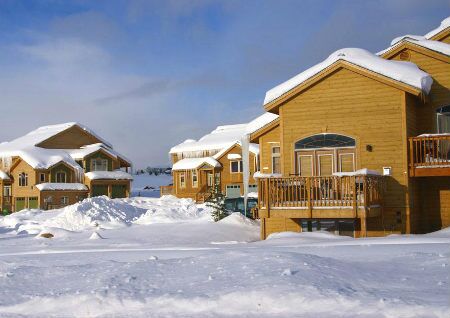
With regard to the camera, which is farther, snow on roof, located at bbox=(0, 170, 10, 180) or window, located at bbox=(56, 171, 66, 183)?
window, located at bbox=(56, 171, 66, 183)

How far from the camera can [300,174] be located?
1841 centimetres

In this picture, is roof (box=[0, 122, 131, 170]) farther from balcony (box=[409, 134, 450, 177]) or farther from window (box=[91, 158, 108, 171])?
balcony (box=[409, 134, 450, 177])

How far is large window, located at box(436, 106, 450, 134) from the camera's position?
17.9 meters

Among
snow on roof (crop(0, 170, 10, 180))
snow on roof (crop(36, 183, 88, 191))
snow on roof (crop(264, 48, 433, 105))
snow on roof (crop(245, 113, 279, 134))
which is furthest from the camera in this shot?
snow on roof (crop(0, 170, 10, 180))

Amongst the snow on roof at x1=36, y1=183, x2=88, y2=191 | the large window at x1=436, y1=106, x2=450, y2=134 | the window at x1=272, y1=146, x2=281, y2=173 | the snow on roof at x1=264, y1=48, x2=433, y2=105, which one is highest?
the snow on roof at x1=264, y1=48, x2=433, y2=105

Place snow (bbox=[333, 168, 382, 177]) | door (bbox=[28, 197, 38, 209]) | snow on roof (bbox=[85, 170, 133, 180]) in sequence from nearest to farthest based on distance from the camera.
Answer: snow (bbox=[333, 168, 382, 177]) → door (bbox=[28, 197, 38, 209]) → snow on roof (bbox=[85, 170, 133, 180])

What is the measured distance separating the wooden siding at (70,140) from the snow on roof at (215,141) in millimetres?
8772

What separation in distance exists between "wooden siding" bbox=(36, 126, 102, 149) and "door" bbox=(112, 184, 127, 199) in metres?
6.49

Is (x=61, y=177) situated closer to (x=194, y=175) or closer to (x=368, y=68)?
(x=194, y=175)

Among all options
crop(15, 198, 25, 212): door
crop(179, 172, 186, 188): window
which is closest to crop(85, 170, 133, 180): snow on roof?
crop(179, 172, 186, 188): window

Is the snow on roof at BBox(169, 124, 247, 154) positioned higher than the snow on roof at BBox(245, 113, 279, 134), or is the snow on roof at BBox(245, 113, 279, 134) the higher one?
the snow on roof at BBox(169, 124, 247, 154)

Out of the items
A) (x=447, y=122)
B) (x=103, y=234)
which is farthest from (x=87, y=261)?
(x=447, y=122)

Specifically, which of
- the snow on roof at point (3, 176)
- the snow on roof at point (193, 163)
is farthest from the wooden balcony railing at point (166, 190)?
the snow on roof at point (3, 176)

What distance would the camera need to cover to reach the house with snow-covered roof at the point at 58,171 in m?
48.2
